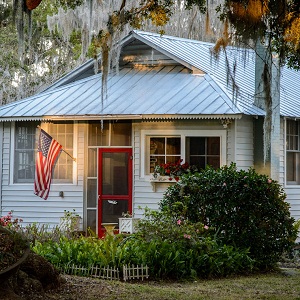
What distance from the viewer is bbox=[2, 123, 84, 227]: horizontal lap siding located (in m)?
16.8

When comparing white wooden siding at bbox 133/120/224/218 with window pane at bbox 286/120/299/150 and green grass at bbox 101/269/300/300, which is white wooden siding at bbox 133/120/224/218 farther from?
green grass at bbox 101/269/300/300

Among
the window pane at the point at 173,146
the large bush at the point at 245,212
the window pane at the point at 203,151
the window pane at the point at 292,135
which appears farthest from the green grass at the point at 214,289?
the window pane at the point at 292,135

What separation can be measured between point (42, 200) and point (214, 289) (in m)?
8.08

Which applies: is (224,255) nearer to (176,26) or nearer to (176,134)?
(176,134)

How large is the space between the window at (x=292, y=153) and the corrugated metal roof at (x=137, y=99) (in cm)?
199

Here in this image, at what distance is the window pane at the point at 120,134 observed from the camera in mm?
16781

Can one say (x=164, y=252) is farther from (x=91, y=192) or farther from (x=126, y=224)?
(x=91, y=192)

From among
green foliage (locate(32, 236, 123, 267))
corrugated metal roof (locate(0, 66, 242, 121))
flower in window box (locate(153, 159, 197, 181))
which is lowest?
green foliage (locate(32, 236, 123, 267))

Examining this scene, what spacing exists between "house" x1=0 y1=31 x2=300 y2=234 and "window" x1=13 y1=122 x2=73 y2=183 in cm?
2

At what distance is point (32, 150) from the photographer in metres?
17.3

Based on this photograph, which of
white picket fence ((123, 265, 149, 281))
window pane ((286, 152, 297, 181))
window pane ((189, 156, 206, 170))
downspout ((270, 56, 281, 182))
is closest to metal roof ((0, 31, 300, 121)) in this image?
downspout ((270, 56, 281, 182))

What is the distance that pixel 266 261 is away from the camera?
11.8 m

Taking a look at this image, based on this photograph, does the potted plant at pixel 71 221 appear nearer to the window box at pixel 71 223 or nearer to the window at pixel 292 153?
the window box at pixel 71 223

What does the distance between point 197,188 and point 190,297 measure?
3437mm
